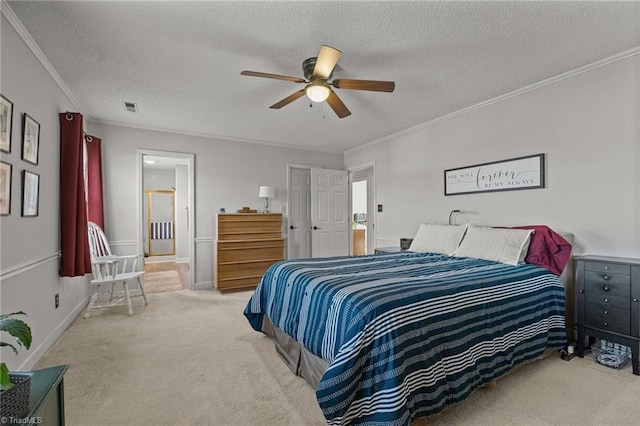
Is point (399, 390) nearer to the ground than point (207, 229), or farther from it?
nearer to the ground

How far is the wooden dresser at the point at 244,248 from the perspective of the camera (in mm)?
4477

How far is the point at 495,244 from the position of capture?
281cm

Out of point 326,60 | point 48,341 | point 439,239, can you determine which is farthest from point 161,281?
point 326,60

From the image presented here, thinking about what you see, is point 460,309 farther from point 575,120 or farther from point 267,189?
point 267,189

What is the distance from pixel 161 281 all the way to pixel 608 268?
583 cm

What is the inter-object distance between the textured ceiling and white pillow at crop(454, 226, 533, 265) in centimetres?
145

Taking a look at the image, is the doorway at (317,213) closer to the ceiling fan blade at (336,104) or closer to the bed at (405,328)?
the ceiling fan blade at (336,104)

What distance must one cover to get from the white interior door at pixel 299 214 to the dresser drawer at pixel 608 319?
4073 millimetres

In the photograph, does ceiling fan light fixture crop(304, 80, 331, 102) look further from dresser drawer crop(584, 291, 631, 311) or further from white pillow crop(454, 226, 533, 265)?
dresser drawer crop(584, 291, 631, 311)

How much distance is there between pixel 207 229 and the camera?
486 centimetres

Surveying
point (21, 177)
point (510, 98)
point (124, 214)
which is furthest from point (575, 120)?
point (124, 214)

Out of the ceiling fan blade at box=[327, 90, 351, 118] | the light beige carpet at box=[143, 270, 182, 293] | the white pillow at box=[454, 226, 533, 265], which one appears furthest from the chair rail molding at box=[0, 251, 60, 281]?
the white pillow at box=[454, 226, 533, 265]

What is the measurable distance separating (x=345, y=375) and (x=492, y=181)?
2.89 m

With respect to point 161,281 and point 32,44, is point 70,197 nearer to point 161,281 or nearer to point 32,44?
point 32,44
